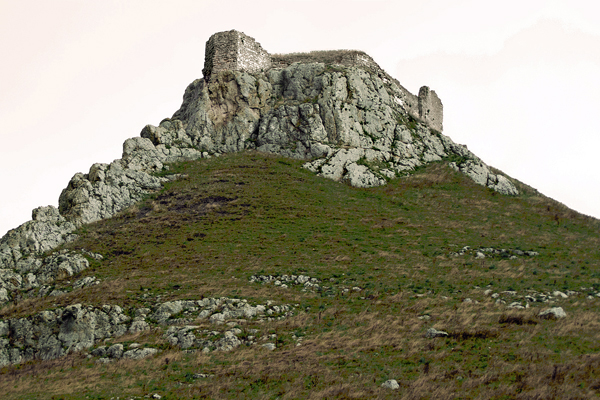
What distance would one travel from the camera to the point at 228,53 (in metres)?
56.1

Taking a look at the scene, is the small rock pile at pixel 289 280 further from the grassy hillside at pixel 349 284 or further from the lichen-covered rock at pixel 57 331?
the lichen-covered rock at pixel 57 331

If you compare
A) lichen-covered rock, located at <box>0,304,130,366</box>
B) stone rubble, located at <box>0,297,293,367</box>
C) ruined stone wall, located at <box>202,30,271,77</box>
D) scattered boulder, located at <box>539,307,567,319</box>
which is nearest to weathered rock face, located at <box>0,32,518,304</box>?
ruined stone wall, located at <box>202,30,271,77</box>

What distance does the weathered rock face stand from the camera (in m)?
46.5

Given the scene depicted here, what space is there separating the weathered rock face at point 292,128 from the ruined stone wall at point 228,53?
0.12m

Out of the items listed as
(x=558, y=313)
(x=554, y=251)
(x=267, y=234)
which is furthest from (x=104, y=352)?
(x=554, y=251)

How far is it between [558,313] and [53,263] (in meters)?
31.2

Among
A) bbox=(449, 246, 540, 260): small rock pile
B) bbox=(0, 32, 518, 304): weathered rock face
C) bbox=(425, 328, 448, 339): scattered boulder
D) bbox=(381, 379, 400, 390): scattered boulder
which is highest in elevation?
bbox=(0, 32, 518, 304): weathered rock face

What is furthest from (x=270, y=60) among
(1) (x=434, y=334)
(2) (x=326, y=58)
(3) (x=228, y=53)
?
(1) (x=434, y=334)

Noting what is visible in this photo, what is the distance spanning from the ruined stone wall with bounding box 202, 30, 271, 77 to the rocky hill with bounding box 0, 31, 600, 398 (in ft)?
0.77

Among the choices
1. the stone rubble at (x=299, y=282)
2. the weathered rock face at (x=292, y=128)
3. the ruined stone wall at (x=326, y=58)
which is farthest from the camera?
the ruined stone wall at (x=326, y=58)

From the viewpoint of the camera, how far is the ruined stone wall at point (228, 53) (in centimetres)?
5588

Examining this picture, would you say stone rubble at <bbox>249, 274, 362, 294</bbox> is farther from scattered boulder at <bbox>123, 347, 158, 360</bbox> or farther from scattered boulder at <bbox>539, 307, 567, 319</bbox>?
scattered boulder at <bbox>539, 307, 567, 319</bbox>

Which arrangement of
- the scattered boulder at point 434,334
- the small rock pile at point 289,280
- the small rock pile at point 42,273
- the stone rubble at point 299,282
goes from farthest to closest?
the small rock pile at point 42,273 < the small rock pile at point 289,280 < the stone rubble at point 299,282 < the scattered boulder at point 434,334

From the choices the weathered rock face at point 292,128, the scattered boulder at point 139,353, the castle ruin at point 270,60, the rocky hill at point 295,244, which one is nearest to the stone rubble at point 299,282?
the rocky hill at point 295,244
